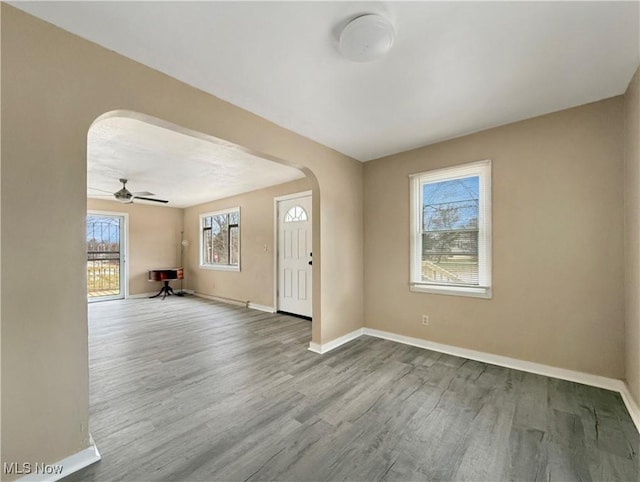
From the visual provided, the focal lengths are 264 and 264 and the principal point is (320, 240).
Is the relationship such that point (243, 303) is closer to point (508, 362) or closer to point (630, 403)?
point (508, 362)

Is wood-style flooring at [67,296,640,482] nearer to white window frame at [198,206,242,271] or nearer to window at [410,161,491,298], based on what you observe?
window at [410,161,491,298]

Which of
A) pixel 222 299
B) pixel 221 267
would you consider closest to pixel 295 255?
pixel 221 267

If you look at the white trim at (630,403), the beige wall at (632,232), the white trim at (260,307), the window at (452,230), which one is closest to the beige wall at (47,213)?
the window at (452,230)

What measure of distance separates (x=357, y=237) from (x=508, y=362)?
2.25 metres

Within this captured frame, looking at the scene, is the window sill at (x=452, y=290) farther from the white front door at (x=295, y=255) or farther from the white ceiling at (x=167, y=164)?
the white ceiling at (x=167, y=164)

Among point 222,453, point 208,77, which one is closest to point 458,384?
point 222,453

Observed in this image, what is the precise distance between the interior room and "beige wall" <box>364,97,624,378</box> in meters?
0.02

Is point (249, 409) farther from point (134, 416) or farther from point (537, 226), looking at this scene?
point (537, 226)

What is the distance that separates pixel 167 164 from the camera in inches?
156

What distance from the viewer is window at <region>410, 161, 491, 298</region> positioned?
2.97 meters

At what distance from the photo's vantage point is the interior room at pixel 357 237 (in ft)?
4.80

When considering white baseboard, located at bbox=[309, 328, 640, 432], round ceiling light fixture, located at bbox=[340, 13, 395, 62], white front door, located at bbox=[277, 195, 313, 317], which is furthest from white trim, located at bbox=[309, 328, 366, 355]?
round ceiling light fixture, located at bbox=[340, 13, 395, 62]

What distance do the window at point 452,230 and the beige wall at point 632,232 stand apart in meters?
0.99

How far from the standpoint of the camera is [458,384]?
2.46 meters
